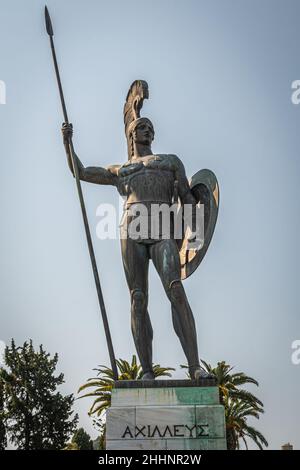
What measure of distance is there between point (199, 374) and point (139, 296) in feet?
4.75

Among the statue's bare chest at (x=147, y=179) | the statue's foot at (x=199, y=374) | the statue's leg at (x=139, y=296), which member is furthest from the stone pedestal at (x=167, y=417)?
the statue's bare chest at (x=147, y=179)

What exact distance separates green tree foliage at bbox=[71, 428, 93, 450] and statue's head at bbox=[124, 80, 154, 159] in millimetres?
32080

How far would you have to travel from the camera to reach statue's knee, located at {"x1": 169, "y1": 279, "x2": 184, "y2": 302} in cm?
885

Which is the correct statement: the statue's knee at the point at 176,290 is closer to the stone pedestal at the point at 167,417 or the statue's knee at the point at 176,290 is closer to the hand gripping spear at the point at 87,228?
the hand gripping spear at the point at 87,228

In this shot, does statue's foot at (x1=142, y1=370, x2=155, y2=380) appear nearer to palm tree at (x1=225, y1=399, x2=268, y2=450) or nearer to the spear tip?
the spear tip

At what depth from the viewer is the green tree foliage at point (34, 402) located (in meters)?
36.5

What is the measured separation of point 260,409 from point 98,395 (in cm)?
737

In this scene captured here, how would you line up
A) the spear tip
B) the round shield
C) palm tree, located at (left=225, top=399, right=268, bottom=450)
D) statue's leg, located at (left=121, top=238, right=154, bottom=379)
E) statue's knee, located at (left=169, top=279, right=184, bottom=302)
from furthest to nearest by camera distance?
palm tree, located at (left=225, top=399, right=268, bottom=450) < the spear tip < the round shield < statue's leg, located at (left=121, top=238, right=154, bottom=379) < statue's knee, located at (left=169, top=279, right=184, bottom=302)

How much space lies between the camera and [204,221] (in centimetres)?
966

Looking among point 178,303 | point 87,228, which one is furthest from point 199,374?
point 87,228

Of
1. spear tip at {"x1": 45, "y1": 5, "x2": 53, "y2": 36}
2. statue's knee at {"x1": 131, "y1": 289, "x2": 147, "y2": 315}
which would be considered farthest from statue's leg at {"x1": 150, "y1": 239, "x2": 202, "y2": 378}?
spear tip at {"x1": 45, "y1": 5, "x2": 53, "y2": 36}

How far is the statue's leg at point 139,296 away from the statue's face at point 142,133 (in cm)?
179
